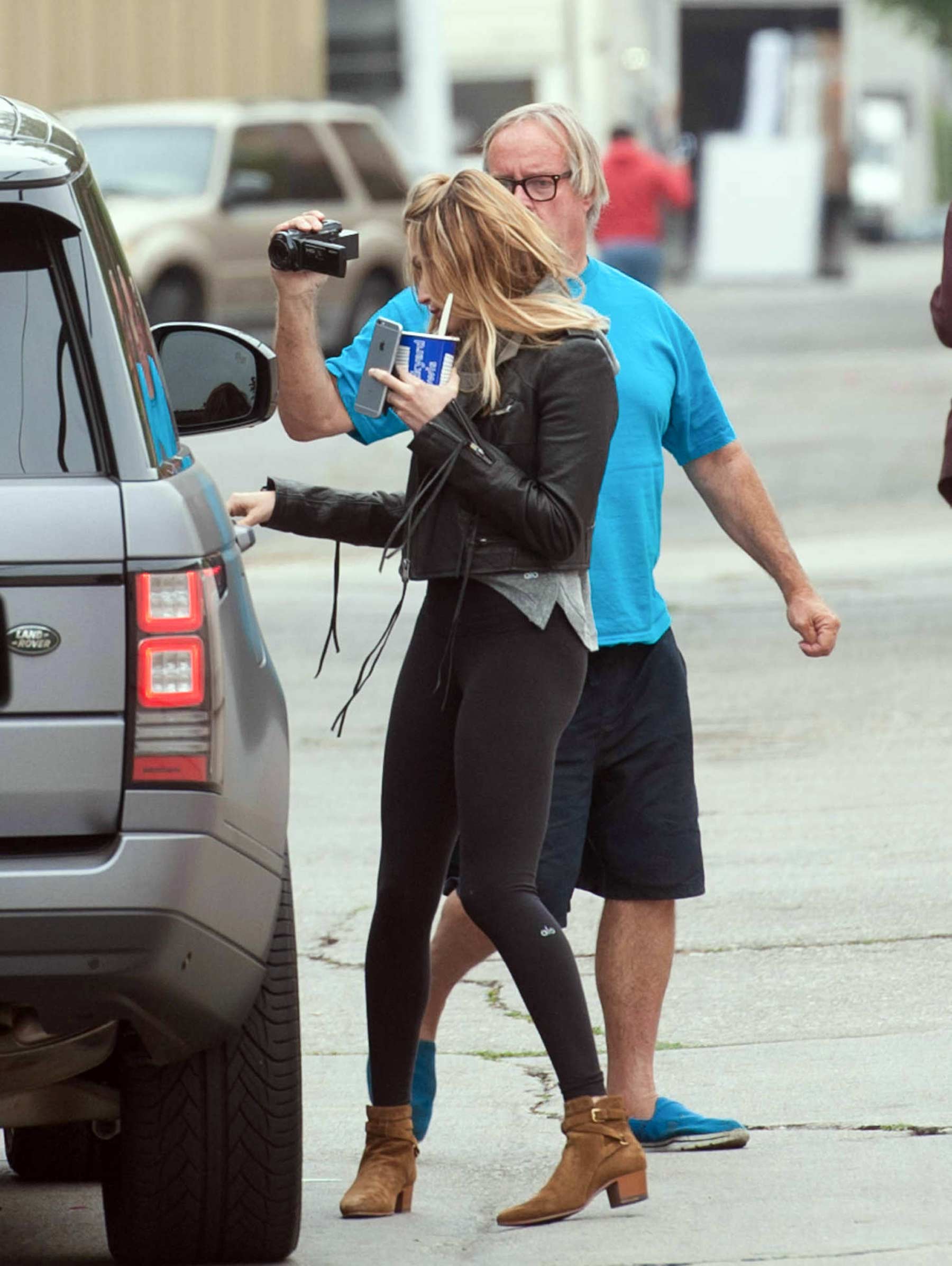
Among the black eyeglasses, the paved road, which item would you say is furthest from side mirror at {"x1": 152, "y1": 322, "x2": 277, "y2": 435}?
the paved road

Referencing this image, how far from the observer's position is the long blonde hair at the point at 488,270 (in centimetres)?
417

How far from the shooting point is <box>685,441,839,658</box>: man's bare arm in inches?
191

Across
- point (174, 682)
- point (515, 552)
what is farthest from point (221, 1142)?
point (515, 552)

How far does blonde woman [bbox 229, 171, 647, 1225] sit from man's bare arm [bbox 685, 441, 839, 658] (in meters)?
0.65

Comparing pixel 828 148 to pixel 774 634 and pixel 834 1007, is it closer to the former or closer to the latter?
pixel 774 634

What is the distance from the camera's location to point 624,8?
47.5 m

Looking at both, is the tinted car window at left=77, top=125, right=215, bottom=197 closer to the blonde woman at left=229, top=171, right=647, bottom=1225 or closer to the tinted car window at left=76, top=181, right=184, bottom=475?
Result: the blonde woman at left=229, top=171, right=647, bottom=1225

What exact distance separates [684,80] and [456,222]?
6360cm

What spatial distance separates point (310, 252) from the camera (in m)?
4.25

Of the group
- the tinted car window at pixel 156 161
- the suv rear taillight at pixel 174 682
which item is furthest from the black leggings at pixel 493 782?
the tinted car window at pixel 156 161

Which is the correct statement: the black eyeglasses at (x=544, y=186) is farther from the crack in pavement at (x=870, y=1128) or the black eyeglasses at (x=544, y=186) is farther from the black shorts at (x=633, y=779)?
the crack in pavement at (x=870, y=1128)

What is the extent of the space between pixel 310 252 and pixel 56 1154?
5.47 feet

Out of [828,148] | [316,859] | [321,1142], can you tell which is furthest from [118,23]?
[321,1142]

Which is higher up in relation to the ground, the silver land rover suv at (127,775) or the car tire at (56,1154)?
the silver land rover suv at (127,775)
